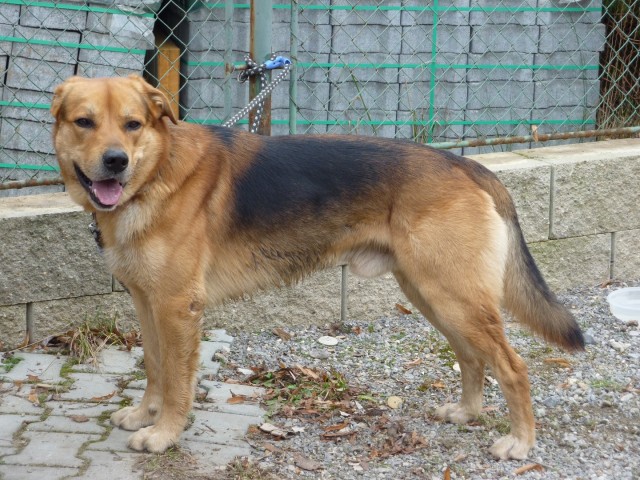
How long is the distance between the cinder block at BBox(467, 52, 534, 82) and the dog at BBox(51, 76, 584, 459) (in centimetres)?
326

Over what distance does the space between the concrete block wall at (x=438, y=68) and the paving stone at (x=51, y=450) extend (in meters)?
3.26

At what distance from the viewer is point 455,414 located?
4.65 m

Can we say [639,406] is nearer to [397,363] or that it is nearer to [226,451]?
[397,363]

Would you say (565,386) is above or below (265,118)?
below

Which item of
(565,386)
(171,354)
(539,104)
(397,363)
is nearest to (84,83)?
(171,354)

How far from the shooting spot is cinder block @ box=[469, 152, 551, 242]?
6.03 metres

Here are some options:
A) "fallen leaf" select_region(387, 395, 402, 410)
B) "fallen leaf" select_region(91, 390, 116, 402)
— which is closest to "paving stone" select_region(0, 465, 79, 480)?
"fallen leaf" select_region(91, 390, 116, 402)

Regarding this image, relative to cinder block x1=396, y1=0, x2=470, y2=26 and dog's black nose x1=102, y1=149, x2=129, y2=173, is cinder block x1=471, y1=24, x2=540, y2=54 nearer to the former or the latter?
cinder block x1=396, y1=0, x2=470, y2=26

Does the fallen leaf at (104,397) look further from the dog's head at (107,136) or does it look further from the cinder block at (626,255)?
the cinder block at (626,255)

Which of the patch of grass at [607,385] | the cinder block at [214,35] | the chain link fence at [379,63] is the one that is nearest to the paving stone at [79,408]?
the chain link fence at [379,63]

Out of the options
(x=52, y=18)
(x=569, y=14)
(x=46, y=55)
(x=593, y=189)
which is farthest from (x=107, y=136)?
(x=569, y=14)

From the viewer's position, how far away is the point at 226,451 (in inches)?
166

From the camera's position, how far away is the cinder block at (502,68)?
24.6ft

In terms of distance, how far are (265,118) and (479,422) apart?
2263 millimetres
